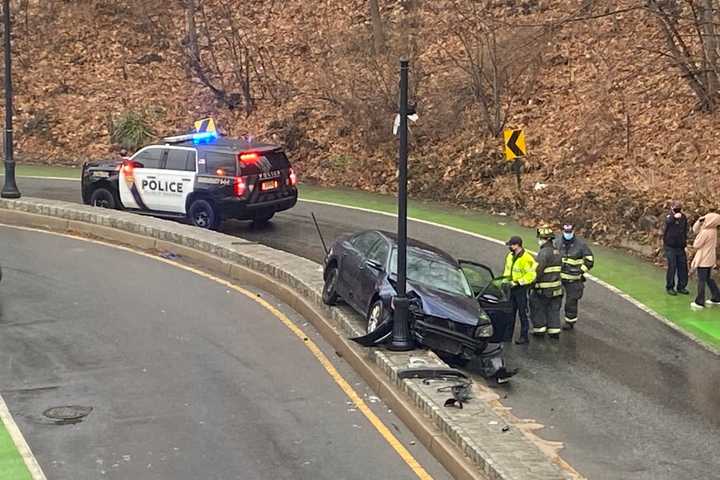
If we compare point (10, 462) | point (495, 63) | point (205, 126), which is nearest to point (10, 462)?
point (10, 462)

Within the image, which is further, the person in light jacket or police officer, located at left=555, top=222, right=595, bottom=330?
the person in light jacket

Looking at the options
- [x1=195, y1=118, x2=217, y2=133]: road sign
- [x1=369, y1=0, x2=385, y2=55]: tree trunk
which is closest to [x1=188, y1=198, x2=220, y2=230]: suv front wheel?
[x1=195, y1=118, x2=217, y2=133]: road sign

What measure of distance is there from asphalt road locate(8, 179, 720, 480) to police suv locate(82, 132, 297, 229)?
23.9 ft

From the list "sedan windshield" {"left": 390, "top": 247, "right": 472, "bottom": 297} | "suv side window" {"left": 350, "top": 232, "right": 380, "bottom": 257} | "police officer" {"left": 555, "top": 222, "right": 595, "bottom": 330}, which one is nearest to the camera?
"sedan windshield" {"left": 390, "top": 247, "right": 472, "bottom": 297}

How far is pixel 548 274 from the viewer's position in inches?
563

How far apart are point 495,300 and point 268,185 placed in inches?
334

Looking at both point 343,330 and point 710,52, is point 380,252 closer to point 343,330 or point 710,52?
point 343,330

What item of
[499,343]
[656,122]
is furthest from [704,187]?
[499,343]

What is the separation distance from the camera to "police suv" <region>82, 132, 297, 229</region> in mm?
21031

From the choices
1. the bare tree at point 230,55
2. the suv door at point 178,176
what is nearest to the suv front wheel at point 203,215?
the suv door at point 178,176

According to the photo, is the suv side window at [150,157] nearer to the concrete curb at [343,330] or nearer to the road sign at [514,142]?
the concrete curb at [343,330]

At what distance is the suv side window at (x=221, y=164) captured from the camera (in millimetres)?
20984

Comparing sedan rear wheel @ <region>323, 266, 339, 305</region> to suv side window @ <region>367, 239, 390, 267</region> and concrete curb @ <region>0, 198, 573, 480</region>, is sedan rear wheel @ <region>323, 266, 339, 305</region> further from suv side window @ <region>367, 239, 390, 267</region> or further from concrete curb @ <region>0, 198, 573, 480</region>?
suv side window @ <region>367, 239, 390, 267</region>

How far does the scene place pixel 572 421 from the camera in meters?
11.2
